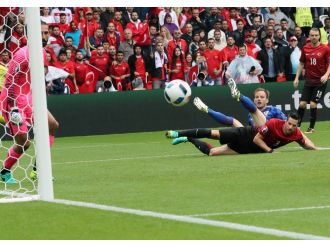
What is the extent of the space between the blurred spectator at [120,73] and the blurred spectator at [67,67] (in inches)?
38.7

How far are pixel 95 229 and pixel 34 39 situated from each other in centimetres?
281

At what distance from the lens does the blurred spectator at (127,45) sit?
24.4m

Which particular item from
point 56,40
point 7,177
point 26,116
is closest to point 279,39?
point 56,40

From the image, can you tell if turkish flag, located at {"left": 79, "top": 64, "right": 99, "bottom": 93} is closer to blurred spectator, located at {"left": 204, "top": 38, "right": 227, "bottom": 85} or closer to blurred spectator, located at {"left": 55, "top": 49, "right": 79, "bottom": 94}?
A: blurred spectator, located at {"left": 55, "top": 49, "right": 79, "bottom": 94}

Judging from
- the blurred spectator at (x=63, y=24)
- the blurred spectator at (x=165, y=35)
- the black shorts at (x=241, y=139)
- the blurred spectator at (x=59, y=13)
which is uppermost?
the blurred spectator at (x=59, y=13)

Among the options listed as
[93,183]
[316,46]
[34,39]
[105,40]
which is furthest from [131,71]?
[34,39]

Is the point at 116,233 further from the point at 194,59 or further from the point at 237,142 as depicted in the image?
the point at 194,59

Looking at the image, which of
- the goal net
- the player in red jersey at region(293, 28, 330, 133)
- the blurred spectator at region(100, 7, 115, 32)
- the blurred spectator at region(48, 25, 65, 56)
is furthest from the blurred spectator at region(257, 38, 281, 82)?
the goal net

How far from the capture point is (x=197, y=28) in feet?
85.4

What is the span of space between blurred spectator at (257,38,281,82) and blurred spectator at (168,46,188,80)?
84.6 inches

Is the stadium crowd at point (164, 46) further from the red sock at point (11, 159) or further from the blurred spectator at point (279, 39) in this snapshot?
the red sock at point (11, 159)

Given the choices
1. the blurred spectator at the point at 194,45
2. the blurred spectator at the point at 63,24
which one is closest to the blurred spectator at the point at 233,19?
the blurred spectator at the point at 194,45

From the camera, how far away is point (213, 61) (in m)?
25.0
